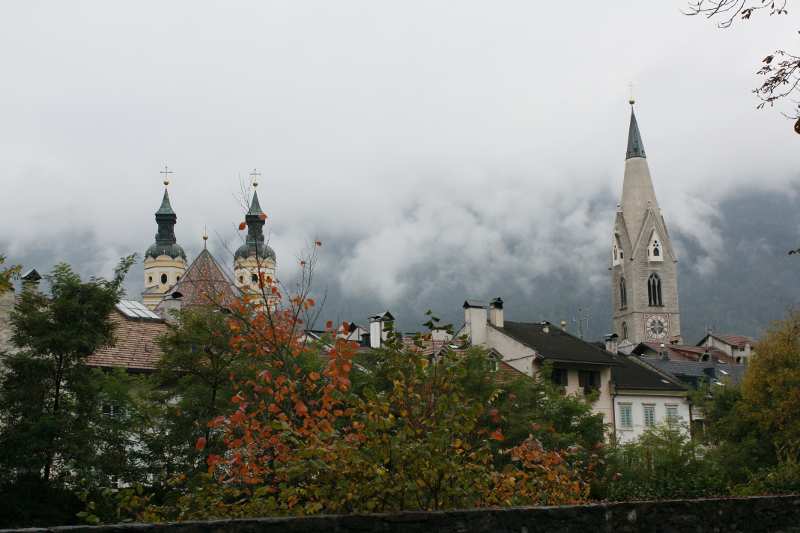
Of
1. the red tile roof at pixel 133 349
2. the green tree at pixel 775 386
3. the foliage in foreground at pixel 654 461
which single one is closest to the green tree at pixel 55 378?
the red tile roof at pixel 133 349

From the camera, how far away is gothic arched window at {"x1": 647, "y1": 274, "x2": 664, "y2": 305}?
139750 millimetres

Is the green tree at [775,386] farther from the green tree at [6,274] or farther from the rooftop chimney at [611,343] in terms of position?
the green tree at [6,274]

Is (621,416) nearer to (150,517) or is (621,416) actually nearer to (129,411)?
(129,411)

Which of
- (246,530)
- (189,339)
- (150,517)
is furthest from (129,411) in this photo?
(246,530)

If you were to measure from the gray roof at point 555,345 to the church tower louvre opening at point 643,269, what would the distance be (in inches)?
3528

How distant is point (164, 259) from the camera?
487ft

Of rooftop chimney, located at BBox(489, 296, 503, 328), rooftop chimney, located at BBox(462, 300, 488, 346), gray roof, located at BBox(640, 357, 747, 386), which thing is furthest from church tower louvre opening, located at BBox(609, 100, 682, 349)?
rooftop chimney, located at BBox(462, 300, 488, 346)

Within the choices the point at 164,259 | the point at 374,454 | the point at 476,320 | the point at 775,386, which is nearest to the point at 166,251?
the point at 164,259

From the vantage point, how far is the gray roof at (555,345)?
46125 millimetres

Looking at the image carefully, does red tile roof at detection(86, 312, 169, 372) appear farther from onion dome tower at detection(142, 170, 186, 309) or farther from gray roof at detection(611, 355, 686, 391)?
onion dome tower at detection(142, 170, 186, 309)

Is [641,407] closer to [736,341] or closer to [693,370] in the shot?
[693,370]

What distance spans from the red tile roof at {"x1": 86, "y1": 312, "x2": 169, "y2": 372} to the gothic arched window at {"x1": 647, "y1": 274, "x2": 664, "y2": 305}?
114 metres

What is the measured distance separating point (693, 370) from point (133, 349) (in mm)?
44579

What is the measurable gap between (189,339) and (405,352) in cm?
1530
